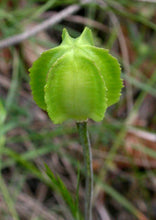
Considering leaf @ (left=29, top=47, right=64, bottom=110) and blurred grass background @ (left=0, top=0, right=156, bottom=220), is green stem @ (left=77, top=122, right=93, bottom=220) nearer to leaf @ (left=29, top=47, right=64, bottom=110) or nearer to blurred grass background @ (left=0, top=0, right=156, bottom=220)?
leaf @ (left=29, top=47, right=64, bottom=110)

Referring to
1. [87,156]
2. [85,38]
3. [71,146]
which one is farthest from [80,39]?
[71,146]

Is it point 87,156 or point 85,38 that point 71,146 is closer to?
point 87,156

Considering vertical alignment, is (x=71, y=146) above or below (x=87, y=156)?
above

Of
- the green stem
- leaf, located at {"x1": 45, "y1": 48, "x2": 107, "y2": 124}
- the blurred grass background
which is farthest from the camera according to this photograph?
the blurred grass background

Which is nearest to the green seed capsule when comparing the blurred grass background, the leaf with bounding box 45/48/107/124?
the leaf with bounding box 45/48/107/124

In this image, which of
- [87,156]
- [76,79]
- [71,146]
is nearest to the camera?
[76,79]

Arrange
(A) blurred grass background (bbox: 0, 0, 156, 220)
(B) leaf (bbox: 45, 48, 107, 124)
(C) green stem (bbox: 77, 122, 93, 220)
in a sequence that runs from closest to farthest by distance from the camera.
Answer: (B) leaf (bbox: 45, 48, 107, 124), (C) green stem (bbox: 77, 122, 93, 220), (A) blurred grass background (bbox: 0, 0, 156, 220)

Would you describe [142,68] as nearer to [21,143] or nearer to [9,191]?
[21,143]
